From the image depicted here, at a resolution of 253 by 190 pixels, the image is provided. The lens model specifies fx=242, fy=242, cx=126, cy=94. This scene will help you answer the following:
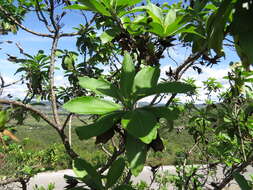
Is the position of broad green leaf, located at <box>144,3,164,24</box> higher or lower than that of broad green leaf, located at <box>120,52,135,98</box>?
higher

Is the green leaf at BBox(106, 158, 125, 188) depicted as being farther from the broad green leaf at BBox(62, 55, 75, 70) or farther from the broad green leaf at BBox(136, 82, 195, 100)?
the broad green leaf at BBox(62, 55, 75, 70)

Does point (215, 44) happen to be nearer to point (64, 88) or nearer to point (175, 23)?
point (175, 23)

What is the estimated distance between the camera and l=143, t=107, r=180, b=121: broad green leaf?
Answer: 91 cm

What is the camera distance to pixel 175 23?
3.38ft

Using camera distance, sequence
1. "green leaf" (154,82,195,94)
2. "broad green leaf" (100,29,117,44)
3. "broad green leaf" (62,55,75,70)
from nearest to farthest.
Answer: "green leaf" (154,82,195,94)
"broad green leaf" (100,29,117,44)
"broad green leaf" (62,55,75,70)

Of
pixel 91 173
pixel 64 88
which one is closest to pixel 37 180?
pixel 64 88

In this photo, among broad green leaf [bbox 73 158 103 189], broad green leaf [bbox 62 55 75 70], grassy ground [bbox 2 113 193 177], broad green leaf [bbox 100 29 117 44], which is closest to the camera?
broad green leaf [bbox 73 158 103 189]

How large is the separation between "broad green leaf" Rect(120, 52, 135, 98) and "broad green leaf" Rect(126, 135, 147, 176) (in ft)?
0.78

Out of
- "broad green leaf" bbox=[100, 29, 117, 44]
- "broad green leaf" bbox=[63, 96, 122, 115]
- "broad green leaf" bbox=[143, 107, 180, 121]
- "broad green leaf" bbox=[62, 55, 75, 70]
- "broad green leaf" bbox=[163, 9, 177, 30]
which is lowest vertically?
"broad green leaf" bbox=[143, 107, 180, 121]

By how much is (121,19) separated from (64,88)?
1769 mm

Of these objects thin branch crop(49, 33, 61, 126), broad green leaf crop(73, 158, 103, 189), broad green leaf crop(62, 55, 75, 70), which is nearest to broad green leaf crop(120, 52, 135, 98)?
broad green leaf crop(73, 158, 103, 189)

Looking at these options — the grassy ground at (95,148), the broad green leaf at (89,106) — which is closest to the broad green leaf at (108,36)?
the broad green leaf at (89,106)

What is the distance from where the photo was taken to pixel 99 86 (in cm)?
107

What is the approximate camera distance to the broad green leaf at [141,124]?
0.82 meters
